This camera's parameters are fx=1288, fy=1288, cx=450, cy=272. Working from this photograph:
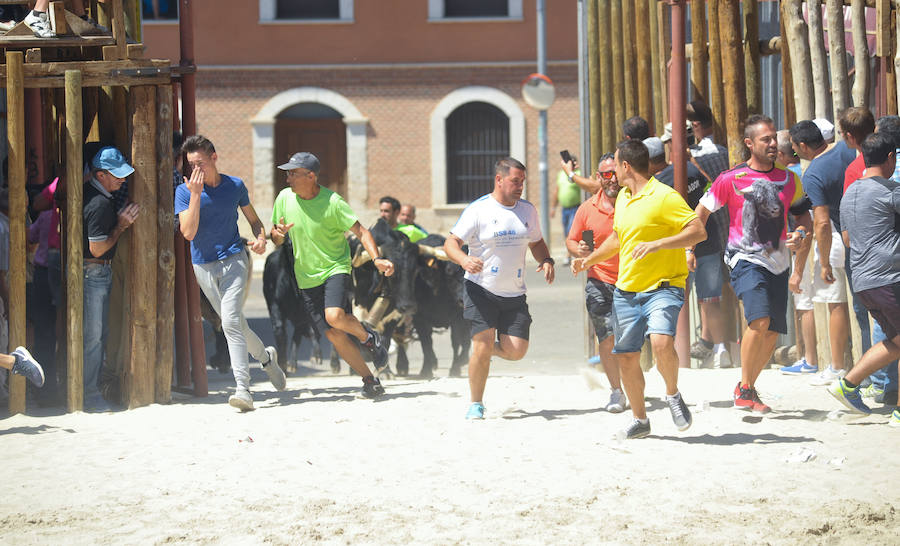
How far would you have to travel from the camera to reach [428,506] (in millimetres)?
6090

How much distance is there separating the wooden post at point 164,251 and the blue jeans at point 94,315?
36cm

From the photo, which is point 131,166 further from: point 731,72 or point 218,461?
point 731,72

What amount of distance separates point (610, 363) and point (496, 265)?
1049 mm

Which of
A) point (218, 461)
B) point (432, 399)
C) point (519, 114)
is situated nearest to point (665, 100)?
point (432, 399)

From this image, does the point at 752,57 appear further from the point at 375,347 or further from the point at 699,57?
the point at 375,347

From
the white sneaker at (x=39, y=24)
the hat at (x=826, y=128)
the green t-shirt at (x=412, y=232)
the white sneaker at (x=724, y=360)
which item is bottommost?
the white sneaker at (x=724, y=360)

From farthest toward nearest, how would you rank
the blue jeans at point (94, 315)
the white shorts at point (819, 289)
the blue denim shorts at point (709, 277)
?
the blue denim shorts at point (709, 277)
the white shorts at point (819, 289)
the blue jeans at point (94, 315)

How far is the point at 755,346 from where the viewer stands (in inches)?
316

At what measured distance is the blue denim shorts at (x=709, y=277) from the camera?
1009 cm

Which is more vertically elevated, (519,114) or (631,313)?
(519,114)

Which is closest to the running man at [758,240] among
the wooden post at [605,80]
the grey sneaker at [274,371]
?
the wooden post at [605,80]

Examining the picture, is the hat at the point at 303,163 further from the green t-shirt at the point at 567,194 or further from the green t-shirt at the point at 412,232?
the green t-shirt at the point at 567,194

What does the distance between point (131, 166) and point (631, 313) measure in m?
3.55

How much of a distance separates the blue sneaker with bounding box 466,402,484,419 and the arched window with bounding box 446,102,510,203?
19.9 m
